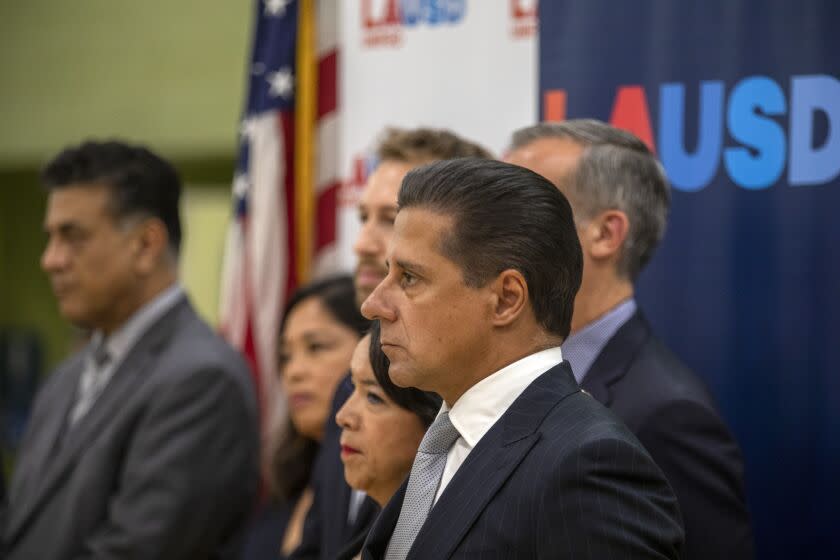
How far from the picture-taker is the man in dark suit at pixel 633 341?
217 centimetres

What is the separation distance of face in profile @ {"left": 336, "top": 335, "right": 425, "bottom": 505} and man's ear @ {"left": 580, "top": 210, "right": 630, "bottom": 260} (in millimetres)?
600

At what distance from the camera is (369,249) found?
113 inches

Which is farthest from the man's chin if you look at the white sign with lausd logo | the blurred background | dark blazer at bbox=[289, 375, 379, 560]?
the blurred background

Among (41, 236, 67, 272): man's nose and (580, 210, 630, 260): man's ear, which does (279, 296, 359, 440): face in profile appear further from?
(580, 210, 630, 260): man's ear

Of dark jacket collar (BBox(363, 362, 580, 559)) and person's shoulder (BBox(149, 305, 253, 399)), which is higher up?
dark jacket collar (BBox(363, 362, 580, 559))

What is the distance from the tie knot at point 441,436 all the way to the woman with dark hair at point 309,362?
1587mm

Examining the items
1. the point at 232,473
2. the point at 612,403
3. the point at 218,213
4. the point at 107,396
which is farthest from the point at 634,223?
the point at 218,213

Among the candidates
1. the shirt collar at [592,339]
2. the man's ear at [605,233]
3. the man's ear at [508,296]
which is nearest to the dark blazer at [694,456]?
the shirt collar at [592,339]

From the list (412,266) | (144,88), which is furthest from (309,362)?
(144,88)

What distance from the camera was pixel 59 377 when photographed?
3727 mm

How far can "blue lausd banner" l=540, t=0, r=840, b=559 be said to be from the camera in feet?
8.83

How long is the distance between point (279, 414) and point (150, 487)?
1.44 m

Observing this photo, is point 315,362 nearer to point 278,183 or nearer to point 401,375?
point 278,183

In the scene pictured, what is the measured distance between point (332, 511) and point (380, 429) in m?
0.47
